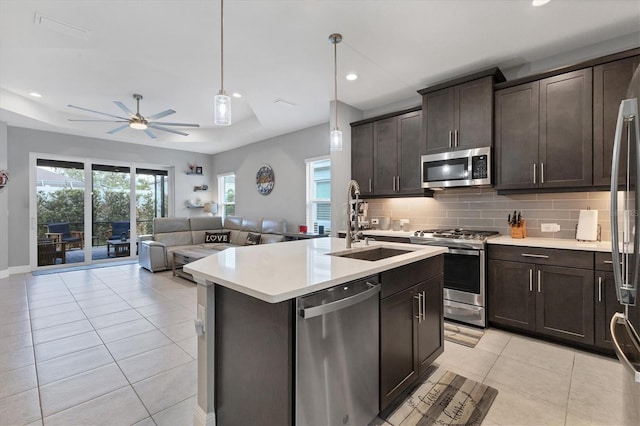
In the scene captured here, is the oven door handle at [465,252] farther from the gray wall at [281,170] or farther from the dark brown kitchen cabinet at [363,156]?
the gray wall at [281,170]

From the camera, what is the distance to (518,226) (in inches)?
126

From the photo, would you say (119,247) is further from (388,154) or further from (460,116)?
(460,116)

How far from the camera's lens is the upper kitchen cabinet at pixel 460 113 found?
3199mm

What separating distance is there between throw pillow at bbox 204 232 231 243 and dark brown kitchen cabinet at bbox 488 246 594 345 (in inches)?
218

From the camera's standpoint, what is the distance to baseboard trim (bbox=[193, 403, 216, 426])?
1.61 meters

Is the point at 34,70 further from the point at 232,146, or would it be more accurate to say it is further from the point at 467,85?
the point at 467,85

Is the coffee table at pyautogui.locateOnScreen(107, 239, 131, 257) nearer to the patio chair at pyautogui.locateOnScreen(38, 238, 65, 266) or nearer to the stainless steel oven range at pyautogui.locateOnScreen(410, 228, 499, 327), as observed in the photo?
the patio chair at pyautogui.locateOnScreen(38, 238, 65, 266)

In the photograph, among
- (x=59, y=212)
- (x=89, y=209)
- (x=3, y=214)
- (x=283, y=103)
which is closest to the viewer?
(x=283, y=103)

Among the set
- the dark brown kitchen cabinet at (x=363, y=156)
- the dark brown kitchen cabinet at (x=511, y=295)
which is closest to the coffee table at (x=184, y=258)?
the dark brown kitchen cabinet at (x=363, y=156)

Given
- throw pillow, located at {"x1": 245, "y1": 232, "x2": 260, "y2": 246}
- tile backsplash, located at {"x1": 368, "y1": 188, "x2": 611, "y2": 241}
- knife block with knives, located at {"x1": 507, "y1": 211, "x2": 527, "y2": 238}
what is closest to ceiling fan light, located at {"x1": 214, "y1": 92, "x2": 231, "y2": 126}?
tile backsplash, located at {"x1": 368, "y1": 188, "x2": 611, "y2": 241}

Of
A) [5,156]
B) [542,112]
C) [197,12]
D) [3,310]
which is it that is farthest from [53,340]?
[542,112]

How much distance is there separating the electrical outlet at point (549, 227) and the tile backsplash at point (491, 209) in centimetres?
4

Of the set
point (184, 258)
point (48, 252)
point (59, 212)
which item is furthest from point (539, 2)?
point (48, 252)

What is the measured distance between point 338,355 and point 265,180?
558cm
